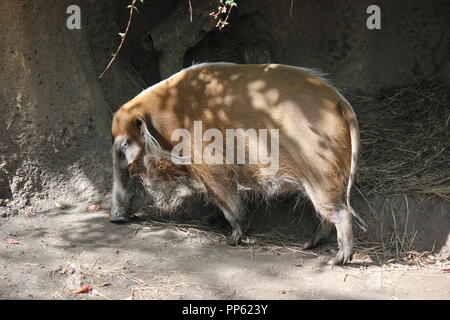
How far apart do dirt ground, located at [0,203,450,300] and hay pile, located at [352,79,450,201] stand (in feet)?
2.51

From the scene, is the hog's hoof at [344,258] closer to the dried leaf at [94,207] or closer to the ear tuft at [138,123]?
the ear tuft at [138,123]

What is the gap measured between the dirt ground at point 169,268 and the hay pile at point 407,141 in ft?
2.51

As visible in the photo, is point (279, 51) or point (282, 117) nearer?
point (282, 117)

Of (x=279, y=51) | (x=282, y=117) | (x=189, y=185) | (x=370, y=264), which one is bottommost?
(x=370, y=264)

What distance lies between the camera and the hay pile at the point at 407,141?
5.42m

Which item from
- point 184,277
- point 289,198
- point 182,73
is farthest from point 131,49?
point 184,277

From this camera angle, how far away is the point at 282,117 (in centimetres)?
480

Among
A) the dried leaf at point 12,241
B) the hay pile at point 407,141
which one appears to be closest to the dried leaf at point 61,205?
the dried leaf at point 12,241

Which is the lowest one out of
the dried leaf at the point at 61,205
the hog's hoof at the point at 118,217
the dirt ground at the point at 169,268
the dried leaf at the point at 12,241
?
the dirt ground at the point at 169,268

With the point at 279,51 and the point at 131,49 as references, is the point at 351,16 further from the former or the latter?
the point at 131,49

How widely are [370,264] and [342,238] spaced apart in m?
0.29

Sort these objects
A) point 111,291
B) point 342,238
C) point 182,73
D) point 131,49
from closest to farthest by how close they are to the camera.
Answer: point 111,291 < point 342,238 < point 182,73 < point 131,49

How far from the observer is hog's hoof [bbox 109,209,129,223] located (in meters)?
5.32

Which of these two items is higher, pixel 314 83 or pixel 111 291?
pixel 314 83
